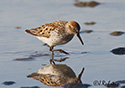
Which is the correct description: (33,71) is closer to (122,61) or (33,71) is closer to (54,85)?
(54,85)

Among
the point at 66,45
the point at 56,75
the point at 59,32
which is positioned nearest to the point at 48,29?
the point at 59,32

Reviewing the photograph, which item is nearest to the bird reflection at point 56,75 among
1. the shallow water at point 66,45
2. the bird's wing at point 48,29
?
the shallow water at point 66,45

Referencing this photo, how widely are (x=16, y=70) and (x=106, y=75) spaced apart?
81.3 inches

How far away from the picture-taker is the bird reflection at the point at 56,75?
837 centimetres

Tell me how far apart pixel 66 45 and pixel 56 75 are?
2.59 m

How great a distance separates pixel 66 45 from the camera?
447 inches

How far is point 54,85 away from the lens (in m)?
8.20

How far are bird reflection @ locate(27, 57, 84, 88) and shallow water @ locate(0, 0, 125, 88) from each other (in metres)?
0.15

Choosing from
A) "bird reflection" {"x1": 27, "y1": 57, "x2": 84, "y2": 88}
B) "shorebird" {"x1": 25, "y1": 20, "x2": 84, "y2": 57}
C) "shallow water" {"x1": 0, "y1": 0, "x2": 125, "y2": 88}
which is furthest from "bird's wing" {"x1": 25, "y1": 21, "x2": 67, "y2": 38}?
"bird reflection" {"x1": 27, "y1": 57, "x2": 84, "y2": 88}

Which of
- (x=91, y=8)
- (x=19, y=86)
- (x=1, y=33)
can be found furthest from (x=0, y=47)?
(x=91, y=8)

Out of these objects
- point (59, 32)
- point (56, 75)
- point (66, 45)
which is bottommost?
point (56, 75)

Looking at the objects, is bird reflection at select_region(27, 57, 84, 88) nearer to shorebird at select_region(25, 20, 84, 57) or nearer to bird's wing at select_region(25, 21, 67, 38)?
shorebird at select_region(25, 20, 84, 57)

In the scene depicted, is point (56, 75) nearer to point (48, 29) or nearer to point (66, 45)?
point (48, 29)

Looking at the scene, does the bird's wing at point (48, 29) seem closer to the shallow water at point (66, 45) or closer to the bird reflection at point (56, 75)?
the shallow water at point (66, 45)
